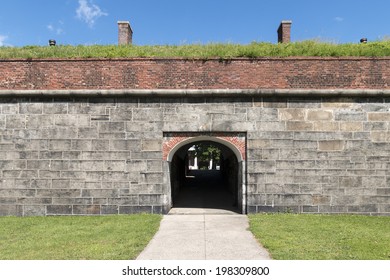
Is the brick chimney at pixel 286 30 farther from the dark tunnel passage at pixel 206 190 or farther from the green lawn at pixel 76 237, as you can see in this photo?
the green lawn at pixel 76 237

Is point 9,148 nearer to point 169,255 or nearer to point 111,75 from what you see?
point 111,75

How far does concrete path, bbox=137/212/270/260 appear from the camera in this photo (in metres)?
5.11

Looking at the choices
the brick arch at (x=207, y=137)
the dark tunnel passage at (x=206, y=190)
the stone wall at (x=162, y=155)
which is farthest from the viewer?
the dark tunnel passage at (x=206, y=190)

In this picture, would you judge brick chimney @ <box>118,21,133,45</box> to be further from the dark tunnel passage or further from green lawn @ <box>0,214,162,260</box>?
green lawn @ <box>0,214,162,260</box>

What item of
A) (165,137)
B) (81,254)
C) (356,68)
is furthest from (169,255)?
(356,68)

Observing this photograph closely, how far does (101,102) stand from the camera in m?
8.87

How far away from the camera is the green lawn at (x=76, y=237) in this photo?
509cm

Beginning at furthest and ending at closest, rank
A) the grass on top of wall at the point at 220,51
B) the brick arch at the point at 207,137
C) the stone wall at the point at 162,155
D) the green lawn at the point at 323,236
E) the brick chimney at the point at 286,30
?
the brick chimney at the point at 286,30 → the grass on top of wall at the point at 220,51 → the brick arch at the point at 207,137 → the stone wall at the point at 162,155 → the green lawn at the point at 323,236

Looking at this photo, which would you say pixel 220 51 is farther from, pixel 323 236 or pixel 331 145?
pixel 323 236

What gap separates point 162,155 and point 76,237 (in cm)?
341

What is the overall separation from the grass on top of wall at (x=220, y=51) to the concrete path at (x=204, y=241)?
487 cm

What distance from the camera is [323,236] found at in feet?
20.3

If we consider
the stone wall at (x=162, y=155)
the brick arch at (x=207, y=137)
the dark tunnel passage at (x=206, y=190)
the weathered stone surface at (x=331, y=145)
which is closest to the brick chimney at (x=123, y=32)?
the stone wall at (x=162, y=155)

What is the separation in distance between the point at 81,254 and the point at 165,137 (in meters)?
4.47
